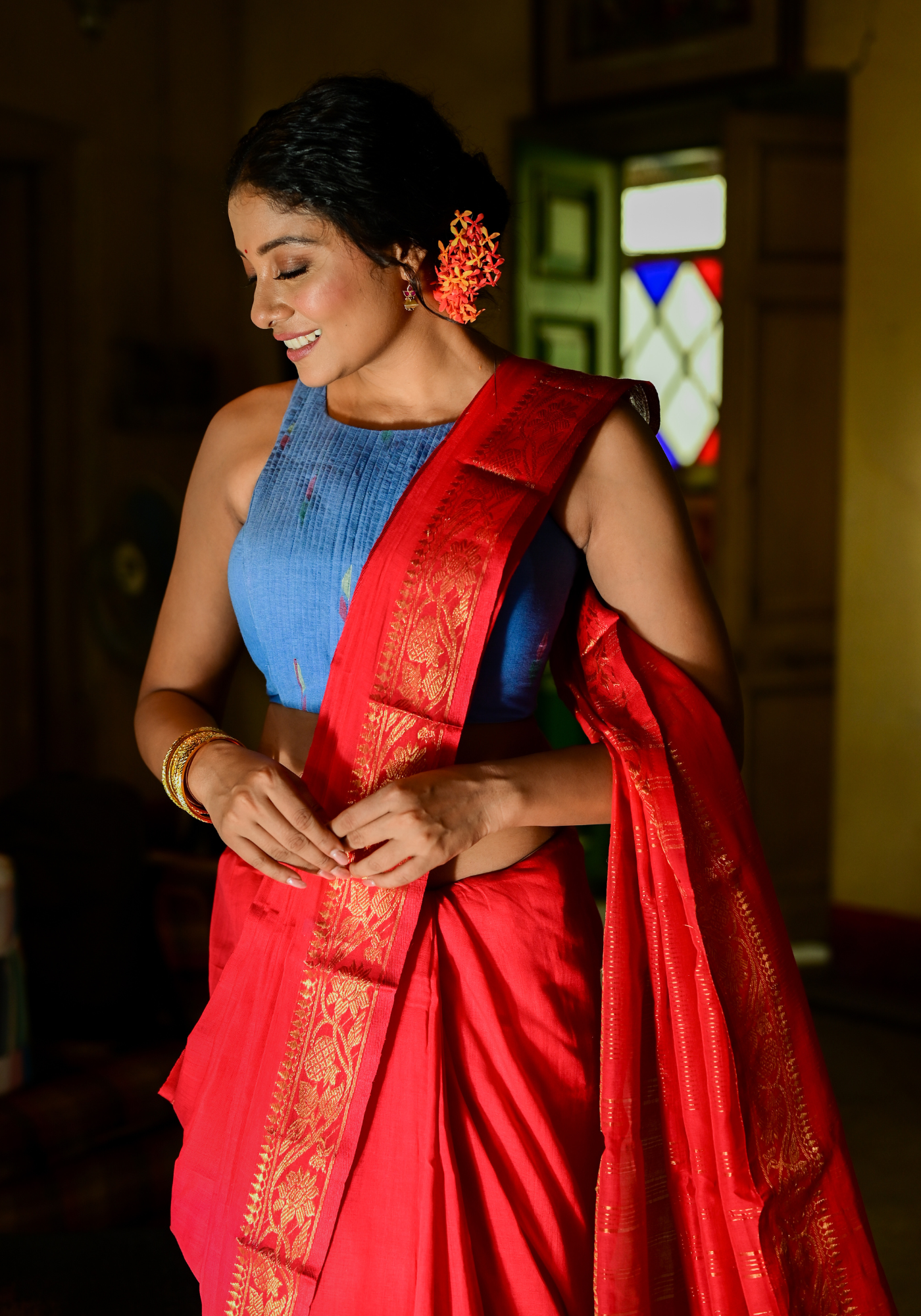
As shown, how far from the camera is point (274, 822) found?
1.04 m

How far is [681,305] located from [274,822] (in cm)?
524

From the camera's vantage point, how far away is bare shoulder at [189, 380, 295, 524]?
124 cm

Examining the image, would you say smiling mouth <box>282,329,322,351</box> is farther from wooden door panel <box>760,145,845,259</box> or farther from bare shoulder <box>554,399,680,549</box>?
wooden door panel <box>760,145,845,259</box>

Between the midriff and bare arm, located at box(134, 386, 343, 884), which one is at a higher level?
bare arm, located at box(134, 386, 343, 884)

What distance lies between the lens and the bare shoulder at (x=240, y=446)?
1.24 m

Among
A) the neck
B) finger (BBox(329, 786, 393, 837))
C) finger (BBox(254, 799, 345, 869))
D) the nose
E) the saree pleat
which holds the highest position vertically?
the nose

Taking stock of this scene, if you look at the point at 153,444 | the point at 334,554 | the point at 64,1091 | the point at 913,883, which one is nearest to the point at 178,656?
the point at 334,554

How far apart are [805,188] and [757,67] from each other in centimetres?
38

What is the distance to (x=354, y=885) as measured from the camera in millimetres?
1101

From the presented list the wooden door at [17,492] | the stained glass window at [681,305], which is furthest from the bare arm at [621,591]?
the stained glass window at [681,305]

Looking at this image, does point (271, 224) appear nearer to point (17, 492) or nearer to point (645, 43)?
point (645, 43)

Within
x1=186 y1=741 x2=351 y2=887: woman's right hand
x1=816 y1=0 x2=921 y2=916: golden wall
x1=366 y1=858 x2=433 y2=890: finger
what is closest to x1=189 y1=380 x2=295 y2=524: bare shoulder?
x1=186 y1=741 x2=351 y2=887: woman's right hand

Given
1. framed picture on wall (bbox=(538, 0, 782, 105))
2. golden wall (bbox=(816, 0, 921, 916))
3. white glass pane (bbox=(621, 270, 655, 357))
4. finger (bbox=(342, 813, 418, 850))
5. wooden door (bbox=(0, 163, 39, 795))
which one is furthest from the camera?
white glass pane (bbox=(621, 270, 655, 357))

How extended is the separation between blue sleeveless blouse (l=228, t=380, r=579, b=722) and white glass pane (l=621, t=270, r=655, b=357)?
4948 millimetres
